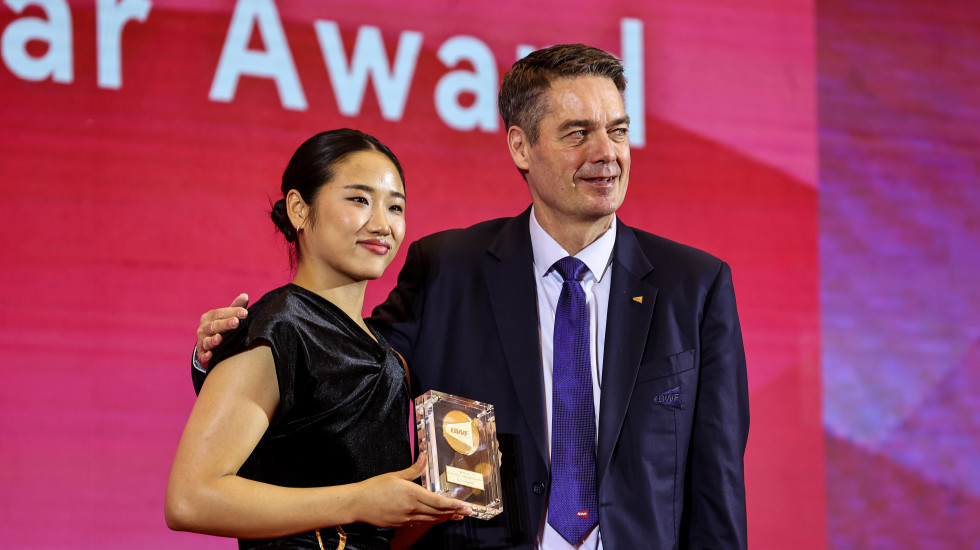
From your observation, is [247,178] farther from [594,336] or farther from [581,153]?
[594,336]

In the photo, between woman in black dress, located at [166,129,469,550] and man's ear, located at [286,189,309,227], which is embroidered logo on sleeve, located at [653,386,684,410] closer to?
woman in black dress, located at [166,129,469,550]

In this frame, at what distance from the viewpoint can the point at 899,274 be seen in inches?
127

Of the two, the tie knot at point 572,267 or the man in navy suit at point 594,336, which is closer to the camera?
the man in navy suit at point 594,336

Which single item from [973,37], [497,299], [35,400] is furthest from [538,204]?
[973,37]

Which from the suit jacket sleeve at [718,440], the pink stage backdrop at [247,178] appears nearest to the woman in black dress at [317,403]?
the suit jacket sleeve at [718,440]

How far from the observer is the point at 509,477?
6.04 ft

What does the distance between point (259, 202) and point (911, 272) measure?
2066 mm

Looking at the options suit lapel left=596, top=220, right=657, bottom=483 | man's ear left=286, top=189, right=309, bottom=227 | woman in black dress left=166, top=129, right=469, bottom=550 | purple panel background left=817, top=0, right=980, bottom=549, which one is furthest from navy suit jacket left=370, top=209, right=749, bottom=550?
purple panel background left=817, top=0, right=980, bottom=549

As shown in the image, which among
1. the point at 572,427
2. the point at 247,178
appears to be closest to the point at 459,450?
the point at 572,427

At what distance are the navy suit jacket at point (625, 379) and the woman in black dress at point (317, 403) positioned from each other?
162 mm

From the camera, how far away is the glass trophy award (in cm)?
152

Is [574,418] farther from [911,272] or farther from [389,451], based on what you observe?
[911,272]

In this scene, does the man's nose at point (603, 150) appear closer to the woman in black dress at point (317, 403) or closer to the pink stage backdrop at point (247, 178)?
the woman in black dress at point (317, 403)

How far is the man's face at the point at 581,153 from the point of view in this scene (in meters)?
1.95
